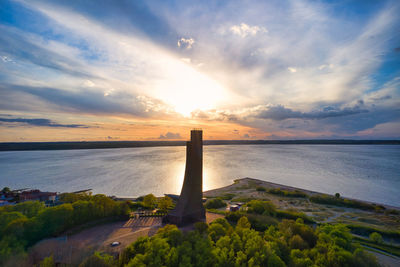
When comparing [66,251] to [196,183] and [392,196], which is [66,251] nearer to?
[196,183]

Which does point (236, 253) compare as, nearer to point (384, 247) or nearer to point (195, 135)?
point (195, 135)

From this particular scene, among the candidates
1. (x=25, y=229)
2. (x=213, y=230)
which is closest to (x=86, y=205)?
(x=25, y=229)

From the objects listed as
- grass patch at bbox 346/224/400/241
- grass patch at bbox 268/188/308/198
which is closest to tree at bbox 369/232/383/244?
grass patch at bbox 346/224/400/241

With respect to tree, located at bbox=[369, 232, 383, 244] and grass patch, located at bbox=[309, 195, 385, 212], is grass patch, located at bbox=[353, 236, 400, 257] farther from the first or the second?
grass patch, located at bbox=[309, 195, 385, 212]

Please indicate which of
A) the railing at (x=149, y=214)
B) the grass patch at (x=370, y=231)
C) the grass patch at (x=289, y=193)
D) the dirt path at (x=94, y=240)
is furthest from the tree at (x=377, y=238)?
the railing at (x=149, y=214)

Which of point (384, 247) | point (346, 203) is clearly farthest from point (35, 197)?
point (346, 203)

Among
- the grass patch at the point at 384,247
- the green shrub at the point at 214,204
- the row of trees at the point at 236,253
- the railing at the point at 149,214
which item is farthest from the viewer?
the green shrub at the point at 214,204

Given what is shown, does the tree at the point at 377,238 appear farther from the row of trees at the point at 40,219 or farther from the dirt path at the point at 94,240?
the row of trees at the point at 40,219
